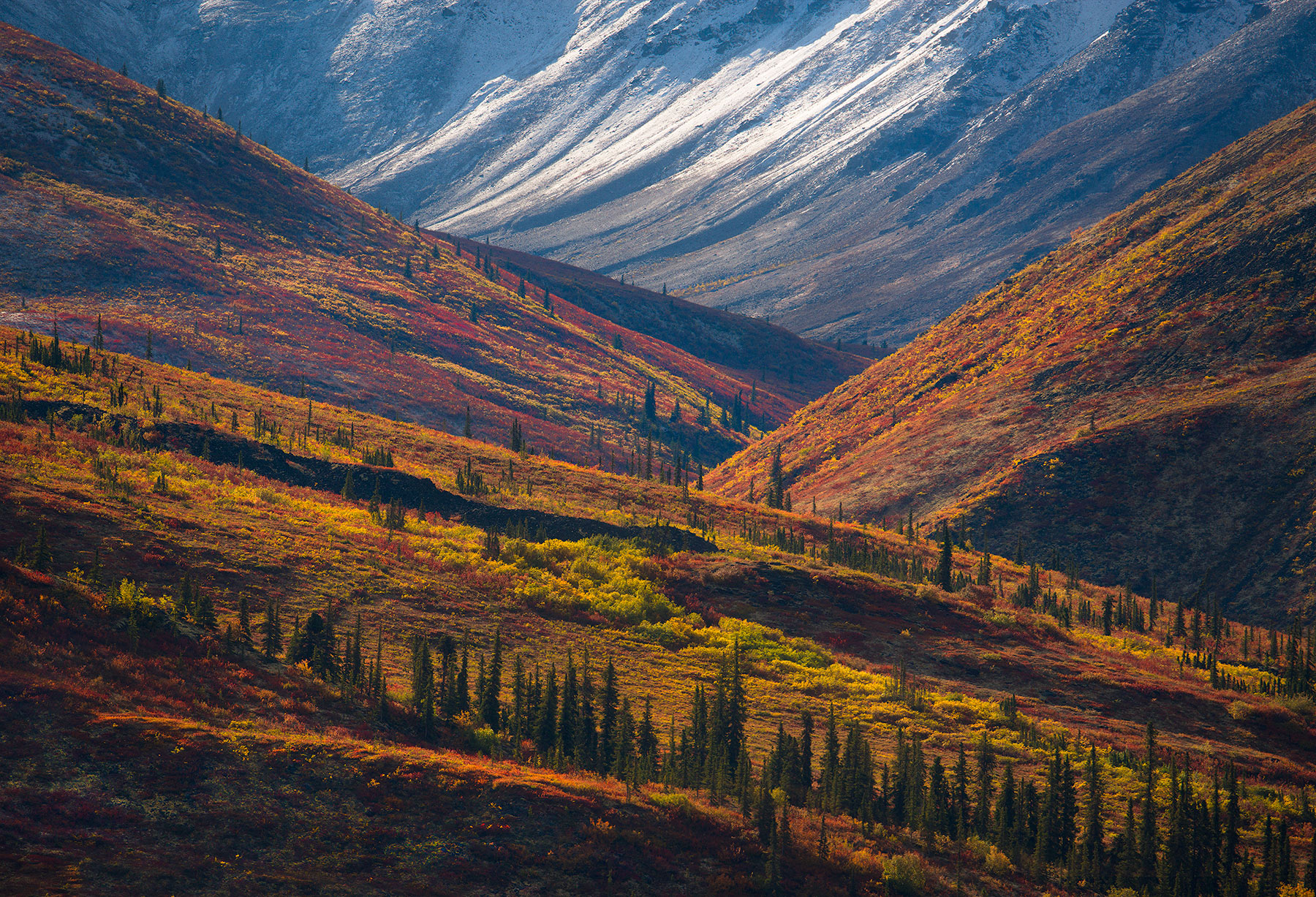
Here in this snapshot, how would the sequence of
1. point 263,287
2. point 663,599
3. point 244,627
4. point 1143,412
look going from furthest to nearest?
point 263,287, point 1143,412, point 663,599, point 244,627

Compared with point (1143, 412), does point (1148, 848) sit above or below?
below

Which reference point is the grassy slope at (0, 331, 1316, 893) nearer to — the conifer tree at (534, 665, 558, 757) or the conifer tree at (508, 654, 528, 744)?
the conifer tree at (508, 654, 528, 744)

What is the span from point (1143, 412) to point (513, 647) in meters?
62.9

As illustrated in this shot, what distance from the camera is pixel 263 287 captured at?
417 feet

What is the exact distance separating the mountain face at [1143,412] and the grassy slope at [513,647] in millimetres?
13047

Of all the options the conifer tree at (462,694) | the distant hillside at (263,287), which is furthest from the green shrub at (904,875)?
the distant hillside at (263,287)

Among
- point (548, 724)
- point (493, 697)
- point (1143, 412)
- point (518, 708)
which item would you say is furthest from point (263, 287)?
point (548, 724)

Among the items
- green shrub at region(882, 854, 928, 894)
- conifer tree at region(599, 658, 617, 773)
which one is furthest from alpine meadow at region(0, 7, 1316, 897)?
conifer tree at region(599, 658, 617, 773)

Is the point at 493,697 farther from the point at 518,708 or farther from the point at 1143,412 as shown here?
the point at 1143,412

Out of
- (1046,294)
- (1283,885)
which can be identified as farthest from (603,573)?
(1046,294)

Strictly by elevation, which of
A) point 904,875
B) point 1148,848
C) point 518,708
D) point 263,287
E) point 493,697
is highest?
point 263,287

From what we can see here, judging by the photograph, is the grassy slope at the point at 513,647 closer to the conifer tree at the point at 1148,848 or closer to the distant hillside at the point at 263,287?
the conifer tree at the point at 1148,848

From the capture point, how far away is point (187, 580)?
36.8m

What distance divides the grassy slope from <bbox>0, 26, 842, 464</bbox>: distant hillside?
155ft
